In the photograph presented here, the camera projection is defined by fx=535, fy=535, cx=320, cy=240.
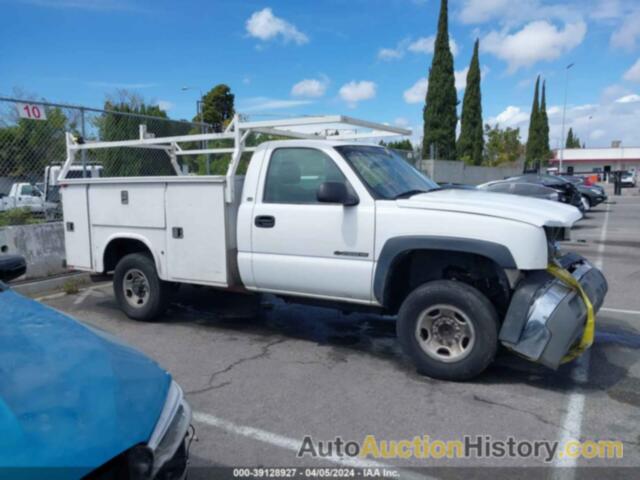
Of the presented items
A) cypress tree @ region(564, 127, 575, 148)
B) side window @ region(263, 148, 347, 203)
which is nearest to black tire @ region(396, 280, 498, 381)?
side window @ region(263, 148, 347, 203)

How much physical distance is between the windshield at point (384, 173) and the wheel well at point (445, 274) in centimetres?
63

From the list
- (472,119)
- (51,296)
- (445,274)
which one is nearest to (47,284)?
(51,296)

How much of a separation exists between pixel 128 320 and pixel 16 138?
3.99 metres

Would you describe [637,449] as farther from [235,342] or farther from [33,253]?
[33,253]

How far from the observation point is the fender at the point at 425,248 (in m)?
4.27

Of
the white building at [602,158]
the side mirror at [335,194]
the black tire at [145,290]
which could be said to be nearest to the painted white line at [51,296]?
the black tire at [145,290]

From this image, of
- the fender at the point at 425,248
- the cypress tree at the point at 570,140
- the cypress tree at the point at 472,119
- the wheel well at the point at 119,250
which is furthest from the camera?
the cypress tree at the point at 570,140

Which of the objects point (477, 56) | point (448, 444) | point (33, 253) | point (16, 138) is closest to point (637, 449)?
point (448, 444)

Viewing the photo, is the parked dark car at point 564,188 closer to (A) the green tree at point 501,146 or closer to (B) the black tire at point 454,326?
(B) the black tire at point 454,326

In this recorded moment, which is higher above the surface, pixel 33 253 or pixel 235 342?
pixel 33 253

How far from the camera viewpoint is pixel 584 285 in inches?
182

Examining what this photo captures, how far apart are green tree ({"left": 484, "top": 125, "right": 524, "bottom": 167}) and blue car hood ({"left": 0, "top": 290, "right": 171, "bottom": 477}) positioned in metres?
51.3

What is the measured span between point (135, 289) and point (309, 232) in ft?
8.61

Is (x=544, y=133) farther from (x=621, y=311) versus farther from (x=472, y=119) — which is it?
(x=621, y=311)
